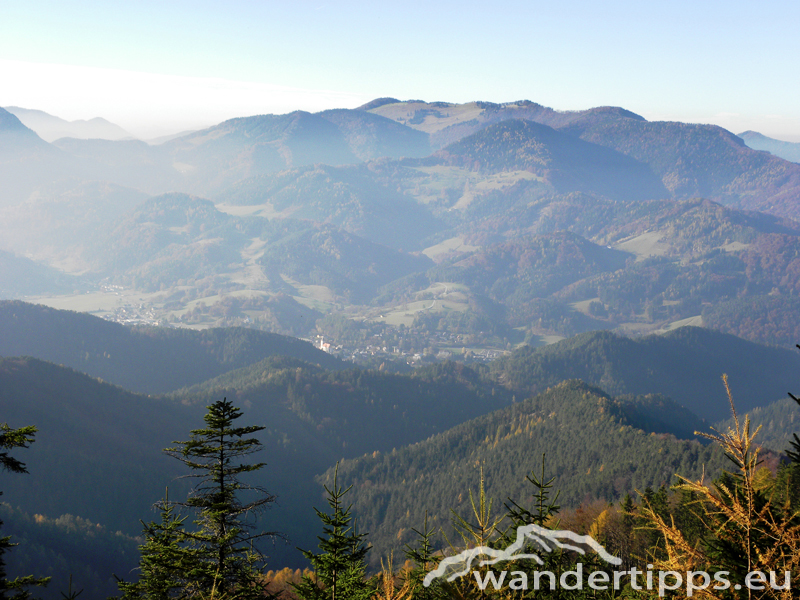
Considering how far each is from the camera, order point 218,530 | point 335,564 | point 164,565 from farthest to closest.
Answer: point 218,530 → point 164,565 → point 335,564

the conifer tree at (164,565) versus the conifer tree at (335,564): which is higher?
the conifer tree at (335,564)

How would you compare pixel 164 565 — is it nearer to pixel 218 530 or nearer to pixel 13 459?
pixel 218 530

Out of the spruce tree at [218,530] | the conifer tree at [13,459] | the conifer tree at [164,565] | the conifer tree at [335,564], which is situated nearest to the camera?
the conifer tree at [13,459]

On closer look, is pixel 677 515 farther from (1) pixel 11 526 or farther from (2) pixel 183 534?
(1) pixel 11 526

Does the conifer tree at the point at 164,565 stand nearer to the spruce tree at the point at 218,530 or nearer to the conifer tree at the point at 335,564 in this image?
the spruce tree at the point at 218,530

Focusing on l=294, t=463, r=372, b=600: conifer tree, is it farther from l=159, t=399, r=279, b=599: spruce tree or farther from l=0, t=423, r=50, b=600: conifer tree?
A: l=0, t=423, r=50, b=600: conifer tree

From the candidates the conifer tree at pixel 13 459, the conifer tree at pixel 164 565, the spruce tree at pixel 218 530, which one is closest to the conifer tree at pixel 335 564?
the spruce tree at pixel 218 530

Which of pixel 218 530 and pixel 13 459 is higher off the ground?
pixel 13 459

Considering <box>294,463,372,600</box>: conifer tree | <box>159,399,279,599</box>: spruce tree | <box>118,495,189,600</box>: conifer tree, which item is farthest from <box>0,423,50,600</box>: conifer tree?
<box>294,463,372,600</box>: conifer tree

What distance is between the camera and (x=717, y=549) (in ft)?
48.5

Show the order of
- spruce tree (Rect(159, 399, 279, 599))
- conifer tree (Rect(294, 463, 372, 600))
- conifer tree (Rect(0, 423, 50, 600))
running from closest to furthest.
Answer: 1. conifer tree (Rect(0, 423, 50, 600))
2. conifer tree (Rect(294, 463, 372, 600))
3. spruce tree (Rect(159, 399, 279, 599))

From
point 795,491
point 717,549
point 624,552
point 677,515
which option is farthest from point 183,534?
point 677,515

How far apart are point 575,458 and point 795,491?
431 ft

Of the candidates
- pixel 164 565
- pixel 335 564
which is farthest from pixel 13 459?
pixel 335 564
